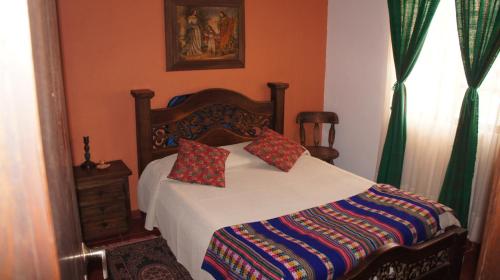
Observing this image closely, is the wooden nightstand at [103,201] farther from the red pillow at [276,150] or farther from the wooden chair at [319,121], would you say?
the wooden chair at [319,121]

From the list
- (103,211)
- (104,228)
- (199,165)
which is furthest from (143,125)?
(104,228)

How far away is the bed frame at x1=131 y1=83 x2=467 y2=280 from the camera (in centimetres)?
262

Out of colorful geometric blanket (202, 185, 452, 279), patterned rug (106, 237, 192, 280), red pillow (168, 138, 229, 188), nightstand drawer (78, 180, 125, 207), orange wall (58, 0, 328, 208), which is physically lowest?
patterned rug (106, 237, 192, 280)

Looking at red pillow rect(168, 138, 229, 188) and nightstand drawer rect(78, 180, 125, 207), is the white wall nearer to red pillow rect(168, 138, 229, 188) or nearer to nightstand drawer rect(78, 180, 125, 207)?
red pillow rect(168, 138, 229, 188)

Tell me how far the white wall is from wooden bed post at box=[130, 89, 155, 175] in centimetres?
226


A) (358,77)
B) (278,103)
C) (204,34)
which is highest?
(204,34)

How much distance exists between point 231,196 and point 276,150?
90 centimetres

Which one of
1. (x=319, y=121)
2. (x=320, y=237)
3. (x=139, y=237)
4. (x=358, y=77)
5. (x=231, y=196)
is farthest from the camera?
(x=319, y=121)

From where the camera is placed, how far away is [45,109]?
46 cm

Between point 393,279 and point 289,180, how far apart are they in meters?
1.30

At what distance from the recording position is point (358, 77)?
4605 mm

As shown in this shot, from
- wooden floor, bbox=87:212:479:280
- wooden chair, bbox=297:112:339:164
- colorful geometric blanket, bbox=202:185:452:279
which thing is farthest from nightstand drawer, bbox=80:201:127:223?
wooden chair, bbox=297:112:339:164

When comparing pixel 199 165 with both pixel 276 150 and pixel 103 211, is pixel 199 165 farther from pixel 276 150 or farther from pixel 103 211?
pixel 103 211

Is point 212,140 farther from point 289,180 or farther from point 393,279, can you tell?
point 393,279
